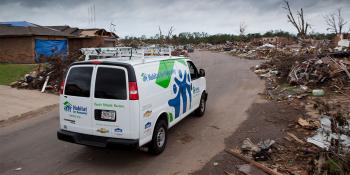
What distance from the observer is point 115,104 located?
6309 mm

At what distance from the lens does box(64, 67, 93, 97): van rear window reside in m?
6.60

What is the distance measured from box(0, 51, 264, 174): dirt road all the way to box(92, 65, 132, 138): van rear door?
77 centimetres

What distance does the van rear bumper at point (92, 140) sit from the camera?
6.27 metres

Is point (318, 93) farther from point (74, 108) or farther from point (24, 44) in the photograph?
point (24, 44)

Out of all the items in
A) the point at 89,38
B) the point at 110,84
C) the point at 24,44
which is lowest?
the point at 110,84

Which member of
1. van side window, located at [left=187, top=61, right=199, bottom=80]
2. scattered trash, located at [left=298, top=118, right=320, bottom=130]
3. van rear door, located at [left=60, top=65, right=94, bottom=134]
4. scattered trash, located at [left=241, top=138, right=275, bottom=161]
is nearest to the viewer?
van rear door, located at [left=60, top=65, right=94, bottom=134]

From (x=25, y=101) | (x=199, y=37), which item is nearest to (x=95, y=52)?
(x=25, y=101)

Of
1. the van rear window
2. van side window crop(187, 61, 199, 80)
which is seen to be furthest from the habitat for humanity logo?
van side window crop(187, 61, 199, 80)

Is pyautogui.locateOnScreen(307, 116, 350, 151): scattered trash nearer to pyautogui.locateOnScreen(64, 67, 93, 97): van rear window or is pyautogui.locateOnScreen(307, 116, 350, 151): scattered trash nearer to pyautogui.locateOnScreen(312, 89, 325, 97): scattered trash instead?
pyautogui.locateOnScreen(64, 67, 93, 97): van rear window

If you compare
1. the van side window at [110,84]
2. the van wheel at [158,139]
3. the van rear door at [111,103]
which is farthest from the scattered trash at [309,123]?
the van side window at [110,84]

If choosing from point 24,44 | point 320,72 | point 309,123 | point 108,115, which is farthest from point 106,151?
point 24,44

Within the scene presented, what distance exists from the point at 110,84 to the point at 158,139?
162cm

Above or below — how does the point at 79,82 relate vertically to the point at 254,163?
above

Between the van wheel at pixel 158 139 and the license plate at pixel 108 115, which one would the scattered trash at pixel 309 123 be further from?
the license plate at pixel 108 115
